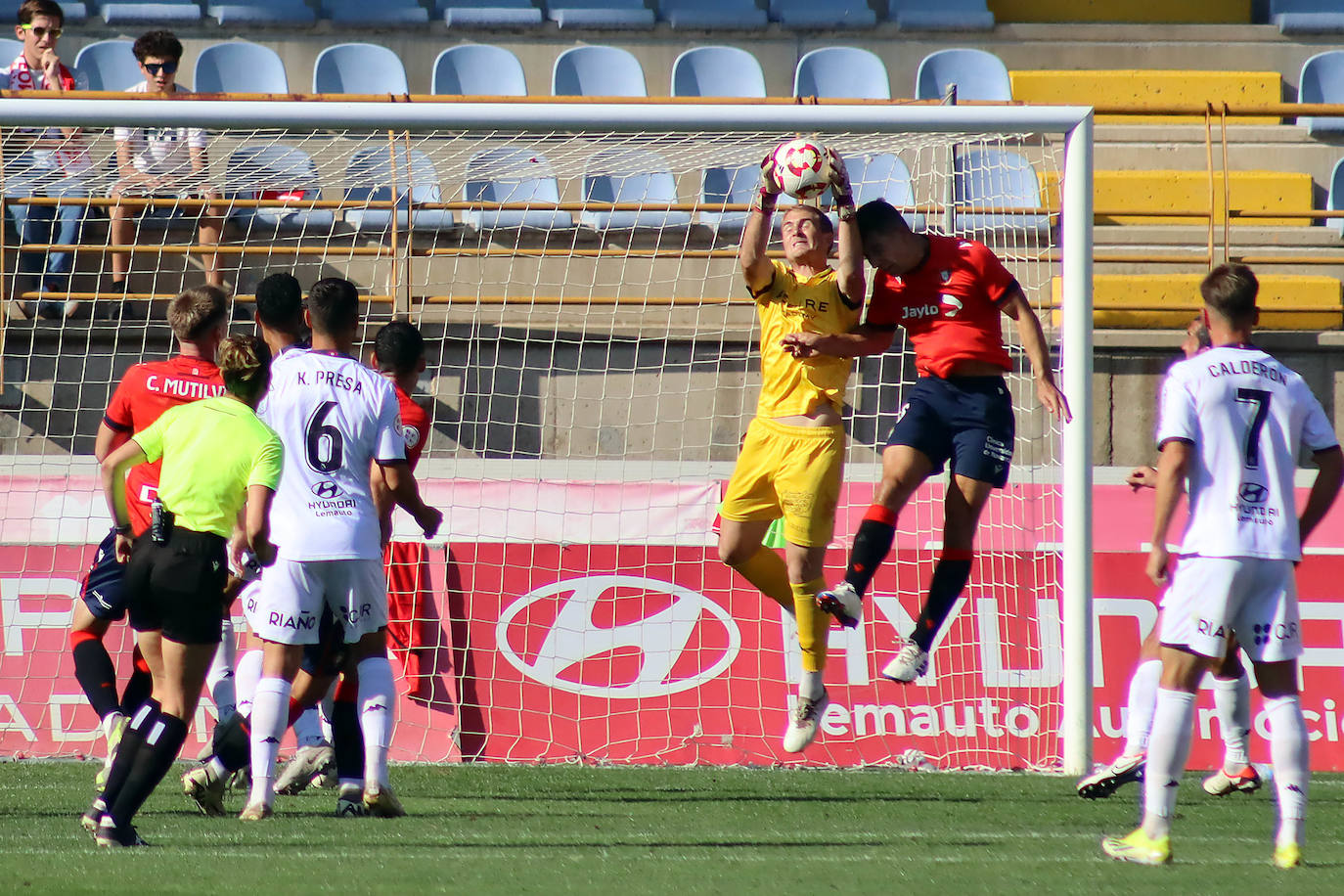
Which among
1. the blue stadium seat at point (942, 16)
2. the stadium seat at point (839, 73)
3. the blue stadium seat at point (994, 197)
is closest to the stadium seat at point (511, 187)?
the blue stadium seat at point (994, 197)

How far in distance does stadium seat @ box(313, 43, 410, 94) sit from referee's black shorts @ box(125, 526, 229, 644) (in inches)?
342

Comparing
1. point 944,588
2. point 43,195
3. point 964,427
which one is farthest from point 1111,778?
point 43,195

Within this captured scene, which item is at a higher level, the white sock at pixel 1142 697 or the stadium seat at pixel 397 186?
the stadium seat at pixel 397 186

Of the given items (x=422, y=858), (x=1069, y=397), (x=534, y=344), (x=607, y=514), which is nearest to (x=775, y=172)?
(x=1069, y=397)

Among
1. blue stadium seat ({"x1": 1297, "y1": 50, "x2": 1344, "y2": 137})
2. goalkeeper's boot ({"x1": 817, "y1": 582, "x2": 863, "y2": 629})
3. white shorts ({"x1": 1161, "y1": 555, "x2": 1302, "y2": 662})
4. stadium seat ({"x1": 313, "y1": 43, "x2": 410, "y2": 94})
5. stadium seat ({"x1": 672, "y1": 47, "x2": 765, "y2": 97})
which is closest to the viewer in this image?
white shorts ({"x1": 1161, "y1": 555, "x2": 1302, "y2": 662})

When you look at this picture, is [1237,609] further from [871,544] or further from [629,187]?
[629,187]

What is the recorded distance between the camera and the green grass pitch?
4.20 meters

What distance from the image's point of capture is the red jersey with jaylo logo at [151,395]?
5938mm

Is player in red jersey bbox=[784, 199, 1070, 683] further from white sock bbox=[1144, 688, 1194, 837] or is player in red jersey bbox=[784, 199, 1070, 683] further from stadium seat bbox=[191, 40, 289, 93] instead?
stadium seat bbox=[191, 40, 289, 93]

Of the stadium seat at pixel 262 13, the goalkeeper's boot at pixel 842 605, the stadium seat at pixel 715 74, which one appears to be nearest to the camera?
the goalkeeper's boot at pixel 842 605

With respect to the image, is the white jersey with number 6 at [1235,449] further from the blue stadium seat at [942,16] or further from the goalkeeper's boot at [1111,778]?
the blue stadium seat at [942,16]

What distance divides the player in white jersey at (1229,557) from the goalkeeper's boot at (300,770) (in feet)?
10.4

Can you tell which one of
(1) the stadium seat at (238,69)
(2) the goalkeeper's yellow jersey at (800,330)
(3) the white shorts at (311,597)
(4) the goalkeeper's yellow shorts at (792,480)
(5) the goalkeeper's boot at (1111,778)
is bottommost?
(5) the goalkeeper's boot at (1111,778)

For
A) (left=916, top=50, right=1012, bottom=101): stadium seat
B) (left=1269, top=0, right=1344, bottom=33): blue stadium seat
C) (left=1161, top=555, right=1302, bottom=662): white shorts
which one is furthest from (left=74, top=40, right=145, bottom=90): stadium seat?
(left=1161, top=555, right=1302, bottom=662): white shorts
